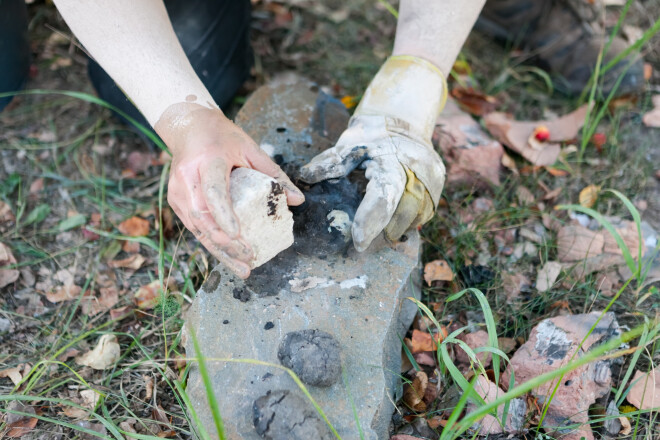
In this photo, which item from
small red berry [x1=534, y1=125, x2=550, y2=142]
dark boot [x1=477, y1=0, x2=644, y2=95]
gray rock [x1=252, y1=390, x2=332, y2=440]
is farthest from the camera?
dark boot [x1=477, y1=0, x2=644, y2=95]

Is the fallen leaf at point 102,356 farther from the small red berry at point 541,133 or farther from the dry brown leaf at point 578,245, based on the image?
the small red berry at point 541,133

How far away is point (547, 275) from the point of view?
201cm

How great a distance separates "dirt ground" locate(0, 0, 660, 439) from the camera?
5.84ft

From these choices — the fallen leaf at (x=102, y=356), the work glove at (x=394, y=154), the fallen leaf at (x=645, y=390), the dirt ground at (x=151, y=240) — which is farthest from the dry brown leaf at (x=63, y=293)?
the fallen leaf at (x=645, y=390)

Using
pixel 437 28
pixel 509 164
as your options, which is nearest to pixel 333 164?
pixel 437 28

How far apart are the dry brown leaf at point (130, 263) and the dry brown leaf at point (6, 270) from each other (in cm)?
34

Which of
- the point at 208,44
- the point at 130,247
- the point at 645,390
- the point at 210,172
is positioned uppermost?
the point at 210,172

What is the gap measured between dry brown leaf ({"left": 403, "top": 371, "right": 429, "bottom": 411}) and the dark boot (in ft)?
5.93

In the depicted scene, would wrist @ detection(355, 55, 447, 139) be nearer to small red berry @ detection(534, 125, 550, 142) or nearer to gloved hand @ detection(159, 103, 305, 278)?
gloved hand @ detection(159, 103, 305, 278)

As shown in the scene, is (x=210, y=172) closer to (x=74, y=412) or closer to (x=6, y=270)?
(x=74, y=412)

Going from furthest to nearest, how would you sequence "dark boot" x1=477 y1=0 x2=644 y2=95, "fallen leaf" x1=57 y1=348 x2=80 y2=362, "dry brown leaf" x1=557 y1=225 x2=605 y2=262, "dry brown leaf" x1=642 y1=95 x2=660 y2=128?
"dark boot" x1=477 y1=0 x2=644 y2=95 → "dry brown leaf" x1=642 y1=95 x2=660 y2=128 → "dry brown leaf" x1=557 y1=225 x2=605 y2=262 → "fallen leaf" x1=57 y1=348 x2=80 y2=362

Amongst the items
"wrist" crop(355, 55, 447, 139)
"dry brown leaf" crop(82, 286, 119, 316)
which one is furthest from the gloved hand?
"dry brown leaf" crop(82, 286, 119, 316)

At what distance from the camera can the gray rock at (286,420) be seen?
1.41 metres

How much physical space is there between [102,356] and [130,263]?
0.42 m
